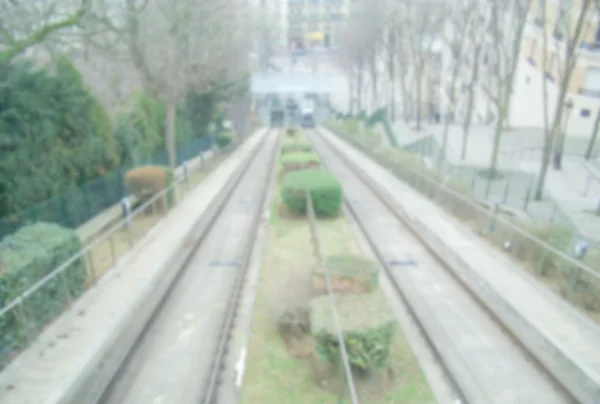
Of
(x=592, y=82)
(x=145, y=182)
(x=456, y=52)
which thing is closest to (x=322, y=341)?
(x=145, y=182)

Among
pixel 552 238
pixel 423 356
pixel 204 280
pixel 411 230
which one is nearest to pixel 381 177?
pixel 411 230

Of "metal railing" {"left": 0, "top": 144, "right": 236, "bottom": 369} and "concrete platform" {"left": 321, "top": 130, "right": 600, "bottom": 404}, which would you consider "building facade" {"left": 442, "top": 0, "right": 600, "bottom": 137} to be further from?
"metal railing" {"left": 0, "top": 144, "right": 236, "bottom": 369}

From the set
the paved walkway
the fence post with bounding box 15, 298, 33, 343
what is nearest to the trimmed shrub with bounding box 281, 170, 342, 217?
the paved walkway

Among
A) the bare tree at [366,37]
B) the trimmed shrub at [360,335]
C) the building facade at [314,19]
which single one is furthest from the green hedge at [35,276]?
the building facade at [314,19]

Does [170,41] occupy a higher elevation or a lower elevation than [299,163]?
higher

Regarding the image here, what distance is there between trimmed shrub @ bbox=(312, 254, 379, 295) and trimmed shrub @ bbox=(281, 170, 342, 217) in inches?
246

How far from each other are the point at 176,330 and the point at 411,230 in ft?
28.6

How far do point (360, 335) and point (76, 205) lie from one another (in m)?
12.4

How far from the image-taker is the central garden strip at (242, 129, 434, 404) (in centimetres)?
733

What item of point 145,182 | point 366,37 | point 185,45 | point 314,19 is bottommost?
point 145,182

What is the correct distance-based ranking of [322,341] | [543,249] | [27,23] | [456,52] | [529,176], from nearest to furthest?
[322,341]
[543,249]
[27,23]
[529,176]
[456,52]

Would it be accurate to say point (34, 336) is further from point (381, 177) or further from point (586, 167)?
point (586, 167)

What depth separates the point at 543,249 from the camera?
37.5ft

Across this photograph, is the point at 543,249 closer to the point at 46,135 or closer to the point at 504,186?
the point at 46,135
